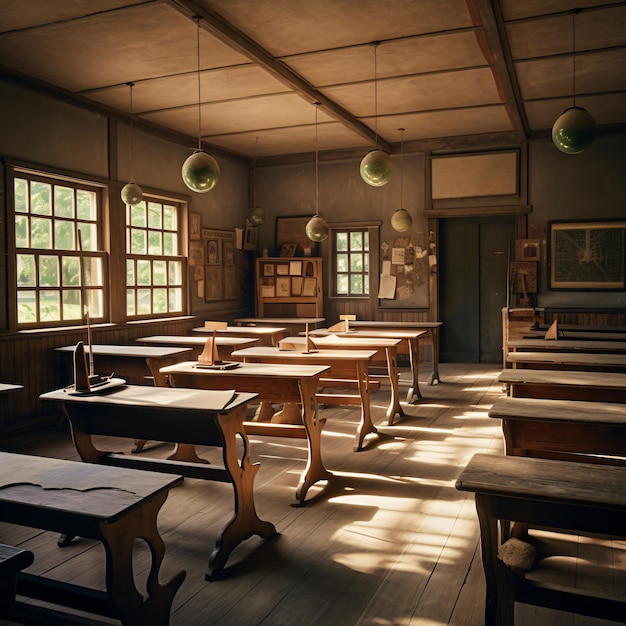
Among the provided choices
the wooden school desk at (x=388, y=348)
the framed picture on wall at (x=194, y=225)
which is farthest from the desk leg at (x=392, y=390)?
the framed picture on wall at (x=194, y=225)

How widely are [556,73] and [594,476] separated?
5095 millimetres

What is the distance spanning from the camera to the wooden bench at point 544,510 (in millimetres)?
1845

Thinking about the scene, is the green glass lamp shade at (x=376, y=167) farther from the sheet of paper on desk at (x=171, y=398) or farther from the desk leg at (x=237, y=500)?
the desk leg at (x=237, y=500)

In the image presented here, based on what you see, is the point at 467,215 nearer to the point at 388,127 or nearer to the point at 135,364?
the point at 388,127

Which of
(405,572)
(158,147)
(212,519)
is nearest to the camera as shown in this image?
(405,572)

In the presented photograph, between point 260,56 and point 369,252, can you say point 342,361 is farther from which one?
point 369,252

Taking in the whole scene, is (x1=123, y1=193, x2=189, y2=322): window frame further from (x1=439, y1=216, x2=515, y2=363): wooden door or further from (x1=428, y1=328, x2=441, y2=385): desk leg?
(x1=439, y1=216, x2=515, y2=363): wooden door

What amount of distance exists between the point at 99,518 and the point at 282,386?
2229mm

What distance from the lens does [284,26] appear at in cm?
475

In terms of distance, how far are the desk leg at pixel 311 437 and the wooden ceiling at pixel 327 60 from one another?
8.87 ft

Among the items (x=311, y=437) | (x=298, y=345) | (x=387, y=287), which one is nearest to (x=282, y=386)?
(x=311, y=437)

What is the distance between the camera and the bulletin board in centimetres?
920

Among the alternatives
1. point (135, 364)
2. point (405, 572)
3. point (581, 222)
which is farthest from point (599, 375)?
point (581, 222)

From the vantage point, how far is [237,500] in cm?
302
